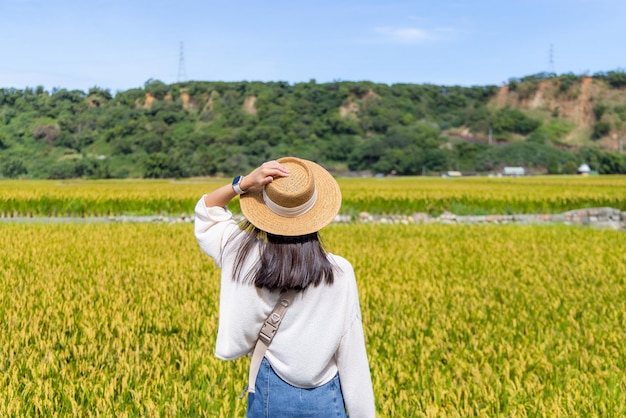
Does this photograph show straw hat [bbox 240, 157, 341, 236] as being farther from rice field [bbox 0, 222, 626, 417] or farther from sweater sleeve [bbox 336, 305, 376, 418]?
rice field [bbox 0, 222, 626, 417]

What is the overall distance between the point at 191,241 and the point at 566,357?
7906 millimetres

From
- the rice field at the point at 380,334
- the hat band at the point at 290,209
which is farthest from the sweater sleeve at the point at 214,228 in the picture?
the rice field at the point at 380,334

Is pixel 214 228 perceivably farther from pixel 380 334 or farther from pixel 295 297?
pixel 380 334

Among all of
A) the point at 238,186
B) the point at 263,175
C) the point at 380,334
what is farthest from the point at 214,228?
the point at 380,334

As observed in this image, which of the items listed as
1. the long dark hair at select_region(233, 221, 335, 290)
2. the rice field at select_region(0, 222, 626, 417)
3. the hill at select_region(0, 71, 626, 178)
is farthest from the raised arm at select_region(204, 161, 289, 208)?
the hill at select_region(0, 71, 626, 178)

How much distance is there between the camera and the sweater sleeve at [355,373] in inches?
78.5

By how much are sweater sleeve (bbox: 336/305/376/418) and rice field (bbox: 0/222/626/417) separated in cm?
105

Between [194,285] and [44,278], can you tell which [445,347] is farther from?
[44,278]

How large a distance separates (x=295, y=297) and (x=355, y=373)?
0.31m

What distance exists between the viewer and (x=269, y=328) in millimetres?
1994

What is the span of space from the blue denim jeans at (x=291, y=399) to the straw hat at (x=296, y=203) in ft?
1.56

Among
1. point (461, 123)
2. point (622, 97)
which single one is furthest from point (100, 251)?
point (622, 97)

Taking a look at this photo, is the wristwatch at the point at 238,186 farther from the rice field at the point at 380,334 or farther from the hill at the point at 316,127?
the hill at the point at 316,127

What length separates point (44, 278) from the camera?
22.5 ft
